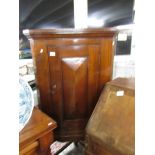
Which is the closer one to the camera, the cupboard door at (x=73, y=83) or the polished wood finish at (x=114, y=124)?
the polished wood finish at (x=114, y=124)

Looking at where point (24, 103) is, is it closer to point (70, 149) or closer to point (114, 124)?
point (114, 124)

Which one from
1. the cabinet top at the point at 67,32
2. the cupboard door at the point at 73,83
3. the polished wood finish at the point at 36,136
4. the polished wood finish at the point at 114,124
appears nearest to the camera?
the polished wood finish at the point at 36,136

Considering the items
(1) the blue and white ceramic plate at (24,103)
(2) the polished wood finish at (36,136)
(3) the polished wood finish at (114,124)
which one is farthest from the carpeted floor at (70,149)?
(1) the blue and white ceramic plate at (24,103)

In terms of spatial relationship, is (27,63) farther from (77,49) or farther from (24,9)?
(77,49)

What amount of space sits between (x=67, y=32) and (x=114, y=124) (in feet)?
2.53

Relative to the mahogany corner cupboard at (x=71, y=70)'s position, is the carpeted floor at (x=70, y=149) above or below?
below

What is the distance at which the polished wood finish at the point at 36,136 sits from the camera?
77 centimetres

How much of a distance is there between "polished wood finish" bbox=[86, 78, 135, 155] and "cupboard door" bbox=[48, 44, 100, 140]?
209mm

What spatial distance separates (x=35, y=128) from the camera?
2.74ft

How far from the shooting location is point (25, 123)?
839mm

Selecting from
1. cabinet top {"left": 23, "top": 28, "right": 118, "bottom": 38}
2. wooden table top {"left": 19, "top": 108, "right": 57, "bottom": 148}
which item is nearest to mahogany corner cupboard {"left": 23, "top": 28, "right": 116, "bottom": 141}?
cabinet top {"left": 23, "top": 28, "right": 118, "bottom": 38}

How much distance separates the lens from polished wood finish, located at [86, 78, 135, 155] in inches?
39.7

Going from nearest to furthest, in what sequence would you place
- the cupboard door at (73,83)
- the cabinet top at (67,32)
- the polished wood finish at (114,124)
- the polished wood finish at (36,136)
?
the polished wood finish at (36,136) → the polished wood finish at (114,124) → the cabinet top at (67,32) → the cupboard door at (73,83)

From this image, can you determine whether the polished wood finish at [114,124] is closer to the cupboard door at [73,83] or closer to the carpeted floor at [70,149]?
the cupboard door at [73,83]
